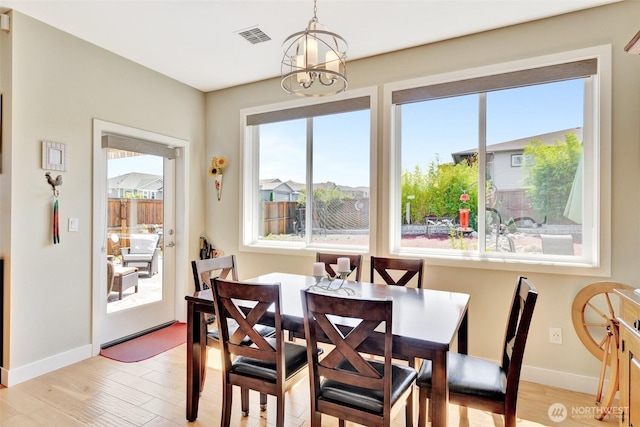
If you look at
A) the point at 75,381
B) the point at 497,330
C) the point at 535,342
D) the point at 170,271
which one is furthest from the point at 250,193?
the point at 535,342

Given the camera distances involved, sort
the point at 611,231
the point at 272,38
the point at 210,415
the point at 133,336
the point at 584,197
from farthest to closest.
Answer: the point at 133,336 < the point at 272,38 < the point at 584,197 < the point at 611,231 < the point at 210,415

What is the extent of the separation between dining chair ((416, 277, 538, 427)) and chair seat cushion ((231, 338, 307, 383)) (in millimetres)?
629

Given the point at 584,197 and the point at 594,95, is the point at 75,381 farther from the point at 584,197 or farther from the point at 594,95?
the point at 594,95

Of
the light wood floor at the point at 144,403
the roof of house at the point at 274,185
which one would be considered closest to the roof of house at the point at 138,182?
the roof of house at the point at 274,185

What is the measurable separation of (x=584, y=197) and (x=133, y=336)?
4214mm

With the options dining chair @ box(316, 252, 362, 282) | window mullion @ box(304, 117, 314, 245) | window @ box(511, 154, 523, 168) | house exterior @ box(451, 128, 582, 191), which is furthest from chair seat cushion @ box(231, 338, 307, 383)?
window @ box(511, 154, 523, 168)

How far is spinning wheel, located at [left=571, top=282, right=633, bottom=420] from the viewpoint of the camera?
7.31 ft

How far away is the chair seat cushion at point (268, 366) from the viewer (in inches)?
68.5

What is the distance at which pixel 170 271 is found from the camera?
3922 mm

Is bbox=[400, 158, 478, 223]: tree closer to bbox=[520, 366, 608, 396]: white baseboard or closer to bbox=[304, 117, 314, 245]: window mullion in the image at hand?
bbox=[304, 117, 314, 245]: window mullion

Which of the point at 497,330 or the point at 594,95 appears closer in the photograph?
the point at 594,95

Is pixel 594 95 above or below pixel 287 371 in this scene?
above

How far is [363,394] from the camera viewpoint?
1.51 metres

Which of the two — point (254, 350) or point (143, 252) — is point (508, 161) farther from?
point (143, 252)
